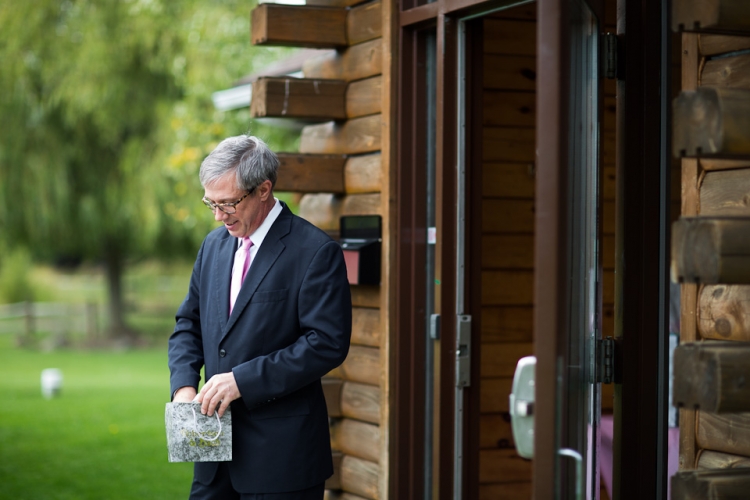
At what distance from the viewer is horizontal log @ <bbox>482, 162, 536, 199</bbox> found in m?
4.85

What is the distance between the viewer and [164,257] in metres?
19.8

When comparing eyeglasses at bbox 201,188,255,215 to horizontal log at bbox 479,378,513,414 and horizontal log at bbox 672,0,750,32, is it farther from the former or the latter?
horizontal log at bbox 479,378,513,414

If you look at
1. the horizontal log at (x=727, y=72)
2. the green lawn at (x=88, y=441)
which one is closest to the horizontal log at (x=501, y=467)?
the green lawn at (x=88, y=441)

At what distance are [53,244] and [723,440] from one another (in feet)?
56.4

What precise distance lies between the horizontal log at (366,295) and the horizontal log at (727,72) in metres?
1.74

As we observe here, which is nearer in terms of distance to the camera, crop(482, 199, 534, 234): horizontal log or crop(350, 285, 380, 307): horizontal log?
crop(350, 285, 380, 307): horizontal log

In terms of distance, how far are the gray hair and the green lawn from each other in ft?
13.1

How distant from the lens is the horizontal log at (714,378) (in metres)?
2.29

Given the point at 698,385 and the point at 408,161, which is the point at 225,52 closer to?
the point at 408,161

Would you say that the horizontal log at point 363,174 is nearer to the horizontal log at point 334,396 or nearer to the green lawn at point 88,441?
the horizontal log at point 334,396

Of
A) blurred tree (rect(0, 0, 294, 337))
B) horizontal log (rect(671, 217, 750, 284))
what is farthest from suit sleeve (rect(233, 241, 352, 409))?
blurred tree (rect(0, 0, 294, 337))

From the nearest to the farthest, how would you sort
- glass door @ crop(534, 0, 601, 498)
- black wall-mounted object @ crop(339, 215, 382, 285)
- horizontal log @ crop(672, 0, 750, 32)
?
glass door @ crop(534, 0, 601, 498), horizontal log @ crop(672, 0, 750, 32), black wall-mounted object @ crop(339, 215, 382, 285)

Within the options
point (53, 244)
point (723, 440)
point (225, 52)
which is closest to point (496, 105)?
point (723, 440)

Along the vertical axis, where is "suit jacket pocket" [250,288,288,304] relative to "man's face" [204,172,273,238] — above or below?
below
